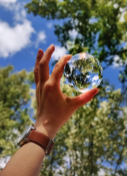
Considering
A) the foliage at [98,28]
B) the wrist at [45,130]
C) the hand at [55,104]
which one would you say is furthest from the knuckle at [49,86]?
the foliage at [98,28]

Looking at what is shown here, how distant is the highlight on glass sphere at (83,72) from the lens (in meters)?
2.19

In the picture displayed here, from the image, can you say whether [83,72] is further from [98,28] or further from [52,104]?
[98,28]

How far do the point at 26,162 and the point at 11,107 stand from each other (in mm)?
19341

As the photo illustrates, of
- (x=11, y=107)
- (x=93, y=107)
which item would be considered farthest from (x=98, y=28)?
(x=11, y=107)

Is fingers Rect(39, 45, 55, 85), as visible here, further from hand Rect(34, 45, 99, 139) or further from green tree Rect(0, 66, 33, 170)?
green tree Rect(0, 66, 33, 170)

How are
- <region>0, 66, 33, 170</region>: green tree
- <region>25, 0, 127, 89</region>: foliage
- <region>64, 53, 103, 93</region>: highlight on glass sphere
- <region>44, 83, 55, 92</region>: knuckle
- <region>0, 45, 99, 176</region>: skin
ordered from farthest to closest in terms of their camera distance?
<region>0, 66, 33, 170</region>: green tree → <region>25, 0, 127, 89</region>: foliage → <region>64, 53, 103, 93</region>: highlight on glass sphere → <region>44, 83, 55, 92</region>: knuckle → <region>0, 45, 99, 176</region>: skin

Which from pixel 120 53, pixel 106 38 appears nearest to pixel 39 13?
pixel 106 38

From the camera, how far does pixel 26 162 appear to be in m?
1.20

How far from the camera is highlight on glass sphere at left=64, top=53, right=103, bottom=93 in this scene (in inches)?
86.4

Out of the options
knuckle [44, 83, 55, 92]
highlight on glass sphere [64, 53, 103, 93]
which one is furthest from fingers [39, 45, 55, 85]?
highlight on glass sphere [64, 53, 103, 93]

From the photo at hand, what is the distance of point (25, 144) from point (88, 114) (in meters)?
6.65

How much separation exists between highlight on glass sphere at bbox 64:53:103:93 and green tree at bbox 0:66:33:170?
9756 millimetres

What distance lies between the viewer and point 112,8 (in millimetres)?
6715

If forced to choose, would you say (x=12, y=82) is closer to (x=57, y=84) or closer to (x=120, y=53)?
(x=120, y=53)
